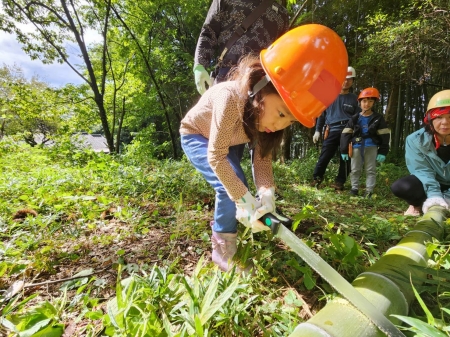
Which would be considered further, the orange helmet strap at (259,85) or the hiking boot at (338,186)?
the hiking boot at (338,186)

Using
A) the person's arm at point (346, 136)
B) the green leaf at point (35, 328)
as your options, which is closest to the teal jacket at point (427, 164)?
the person's arm at point (346, 136)

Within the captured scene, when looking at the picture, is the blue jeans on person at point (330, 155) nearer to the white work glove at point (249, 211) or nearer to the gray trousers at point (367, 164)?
the gray trousers at point (367, 164)

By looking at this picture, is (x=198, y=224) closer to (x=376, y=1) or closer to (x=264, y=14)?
(x=264, y=14)

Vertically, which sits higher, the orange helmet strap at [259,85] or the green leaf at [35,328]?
the orange helmet strap at [259,85]

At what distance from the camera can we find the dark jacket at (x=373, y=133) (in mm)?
3939

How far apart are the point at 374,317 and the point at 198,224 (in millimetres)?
1477

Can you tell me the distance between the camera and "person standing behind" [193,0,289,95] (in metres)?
2.11

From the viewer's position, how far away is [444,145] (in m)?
2.43

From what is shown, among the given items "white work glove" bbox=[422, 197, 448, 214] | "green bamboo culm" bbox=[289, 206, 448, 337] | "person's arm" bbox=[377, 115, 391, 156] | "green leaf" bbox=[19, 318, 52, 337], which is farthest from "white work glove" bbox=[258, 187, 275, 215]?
"person's arm" bbox=[377, 115, 391, 156]

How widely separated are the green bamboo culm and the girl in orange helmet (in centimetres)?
52

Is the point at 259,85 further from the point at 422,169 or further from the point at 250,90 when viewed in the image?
the point at 422,169

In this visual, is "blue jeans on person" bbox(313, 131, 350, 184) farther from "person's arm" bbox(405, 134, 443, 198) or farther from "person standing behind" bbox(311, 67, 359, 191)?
"person's arm" bbox(405, 134, 443, 198)

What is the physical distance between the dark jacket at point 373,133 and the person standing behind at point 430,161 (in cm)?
135

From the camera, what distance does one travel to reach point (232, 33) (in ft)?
7.07
